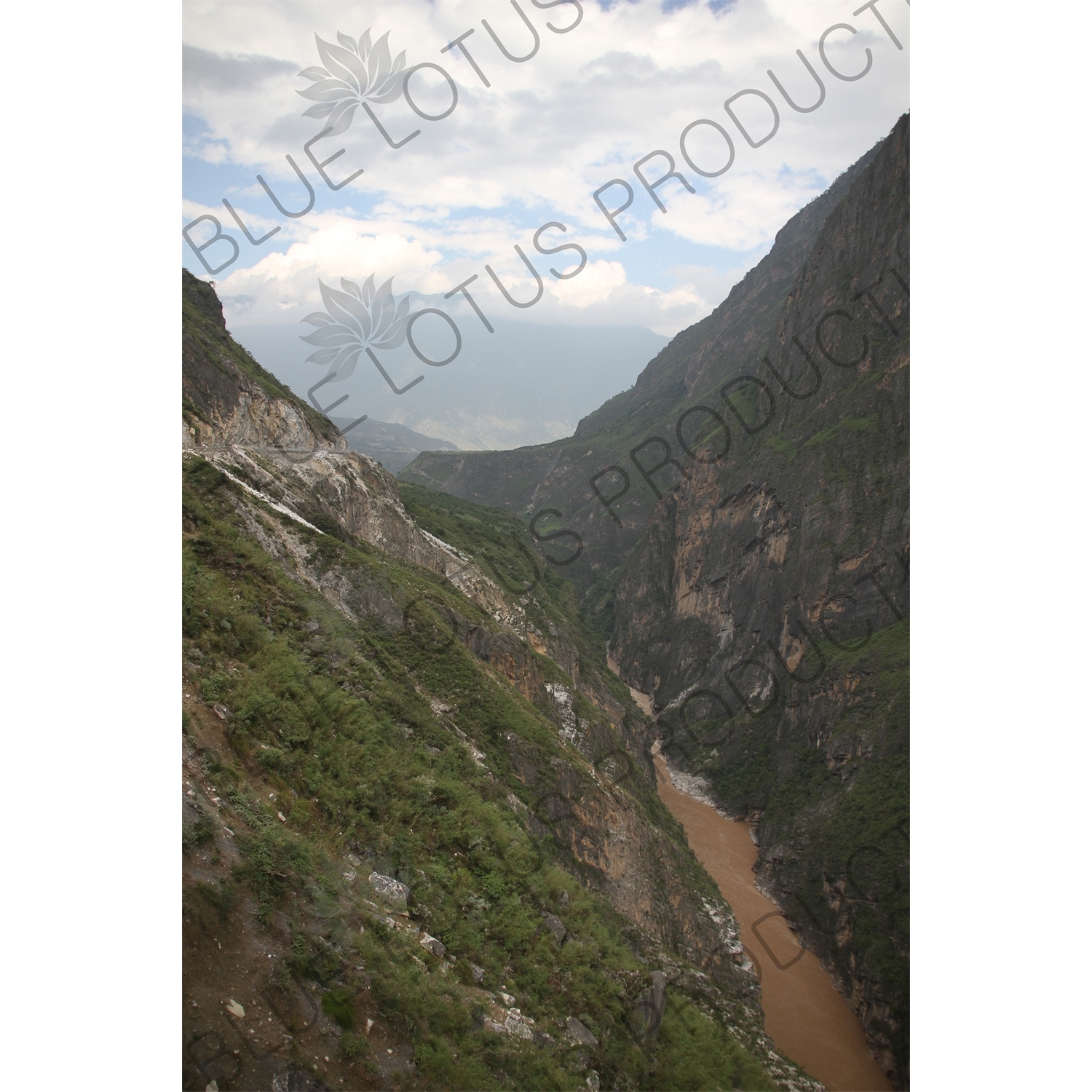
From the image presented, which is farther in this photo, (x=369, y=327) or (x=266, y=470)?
(x=266, y=470)

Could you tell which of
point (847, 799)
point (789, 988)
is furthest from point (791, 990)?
point (847, 799)

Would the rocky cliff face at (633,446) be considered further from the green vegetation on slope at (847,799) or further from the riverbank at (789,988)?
the riverbank at (789,988)

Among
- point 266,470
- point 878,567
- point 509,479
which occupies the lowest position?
point 878,567

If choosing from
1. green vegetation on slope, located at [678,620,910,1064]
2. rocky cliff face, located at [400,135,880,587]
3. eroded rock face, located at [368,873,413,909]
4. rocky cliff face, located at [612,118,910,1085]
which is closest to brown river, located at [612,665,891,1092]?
rocky cliff face, located at [612,118,910,1085]

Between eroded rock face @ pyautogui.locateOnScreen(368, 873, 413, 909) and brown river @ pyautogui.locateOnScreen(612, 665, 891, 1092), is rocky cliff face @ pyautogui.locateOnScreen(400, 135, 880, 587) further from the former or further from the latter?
eroded rock face @ pyautogui.locateOnScreen(368, 873, 413, 909)

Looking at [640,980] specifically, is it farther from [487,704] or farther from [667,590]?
[667,590]

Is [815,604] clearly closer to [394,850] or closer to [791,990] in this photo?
[791,990]

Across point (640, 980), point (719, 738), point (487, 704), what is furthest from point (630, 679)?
point (640, 980)

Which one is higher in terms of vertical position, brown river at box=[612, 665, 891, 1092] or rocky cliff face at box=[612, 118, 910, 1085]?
rocky cliff face at box=[612, 118, 910, 1085]
